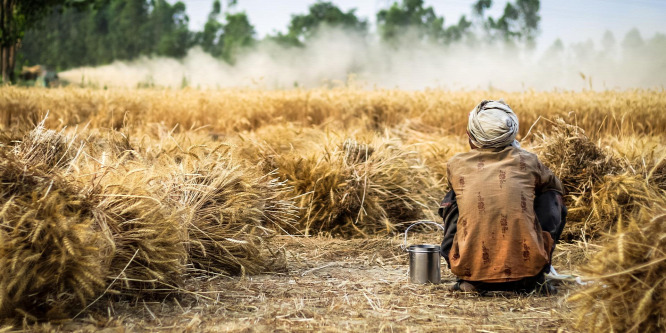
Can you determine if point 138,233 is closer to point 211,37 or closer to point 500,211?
point 500,211

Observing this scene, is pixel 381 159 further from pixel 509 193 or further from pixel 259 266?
pixel 509 193

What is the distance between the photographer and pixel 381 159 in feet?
19.0

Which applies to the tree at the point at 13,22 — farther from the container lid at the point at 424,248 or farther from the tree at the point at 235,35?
the tree at the point at 235,35

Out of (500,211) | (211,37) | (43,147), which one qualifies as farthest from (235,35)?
(500,211)

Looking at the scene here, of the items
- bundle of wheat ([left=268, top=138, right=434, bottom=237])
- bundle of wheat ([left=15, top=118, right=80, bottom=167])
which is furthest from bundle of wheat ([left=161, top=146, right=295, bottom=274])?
bundle of wheat ([left=268, top=138, right=434, bottom=237])

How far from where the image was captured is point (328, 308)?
313 centimetres

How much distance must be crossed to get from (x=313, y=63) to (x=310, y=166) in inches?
1687

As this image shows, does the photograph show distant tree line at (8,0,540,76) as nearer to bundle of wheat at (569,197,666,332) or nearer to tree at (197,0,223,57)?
tree at (197,0,223,57)

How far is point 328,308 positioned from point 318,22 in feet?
162

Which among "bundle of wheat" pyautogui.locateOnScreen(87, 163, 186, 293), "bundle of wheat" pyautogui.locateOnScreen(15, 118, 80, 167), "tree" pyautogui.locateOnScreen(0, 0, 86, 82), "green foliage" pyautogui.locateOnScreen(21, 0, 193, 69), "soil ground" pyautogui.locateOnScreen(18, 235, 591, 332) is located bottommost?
"soil ground" pyautogui.locateOnScreen(18, 235, 591, 332)

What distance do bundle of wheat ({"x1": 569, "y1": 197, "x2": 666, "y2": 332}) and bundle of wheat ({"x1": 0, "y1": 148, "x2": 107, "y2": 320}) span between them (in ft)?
6.75

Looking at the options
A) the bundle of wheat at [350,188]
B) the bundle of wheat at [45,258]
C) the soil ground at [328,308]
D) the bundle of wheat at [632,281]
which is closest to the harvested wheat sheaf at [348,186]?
the bundle of wheat at [350,188]

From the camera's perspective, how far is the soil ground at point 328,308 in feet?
9.14

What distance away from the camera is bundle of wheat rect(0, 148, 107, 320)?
2.63 metres
